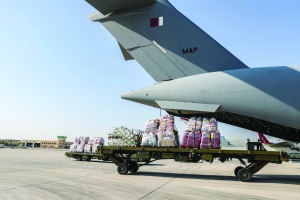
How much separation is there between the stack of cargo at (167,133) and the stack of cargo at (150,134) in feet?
0.64

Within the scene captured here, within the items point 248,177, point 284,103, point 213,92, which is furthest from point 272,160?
point 213,92

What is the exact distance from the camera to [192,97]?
809cm

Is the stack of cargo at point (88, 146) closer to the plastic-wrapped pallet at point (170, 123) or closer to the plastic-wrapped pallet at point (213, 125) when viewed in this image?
the plastic-wrapped pallet at point (170, 123)

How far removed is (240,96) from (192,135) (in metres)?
2.08

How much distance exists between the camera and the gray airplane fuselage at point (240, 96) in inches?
295

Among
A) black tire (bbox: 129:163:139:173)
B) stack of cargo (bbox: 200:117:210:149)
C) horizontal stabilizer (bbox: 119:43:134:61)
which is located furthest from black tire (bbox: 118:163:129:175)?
horizontal stabilizer (bbox: 119:43:134:61)

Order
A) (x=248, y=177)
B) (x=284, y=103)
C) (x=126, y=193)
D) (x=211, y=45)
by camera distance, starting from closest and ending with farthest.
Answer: (x=126, y=193) → (x=284, y=103) → (x=248, y=177) → (x=211, y=45)

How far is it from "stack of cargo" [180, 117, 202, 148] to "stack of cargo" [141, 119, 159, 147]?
1113 millimetres

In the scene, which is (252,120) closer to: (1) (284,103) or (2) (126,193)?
(1) (284,103)

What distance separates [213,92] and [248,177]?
3.10 m

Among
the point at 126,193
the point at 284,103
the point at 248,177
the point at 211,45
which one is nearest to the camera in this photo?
the point at 126,193

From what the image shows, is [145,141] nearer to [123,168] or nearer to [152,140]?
[152,140]

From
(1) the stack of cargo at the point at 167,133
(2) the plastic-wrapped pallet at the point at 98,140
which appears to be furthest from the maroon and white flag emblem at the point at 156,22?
(2) the plastic-wrapped pallet at the point at 98,140

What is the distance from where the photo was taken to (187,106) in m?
8.13
